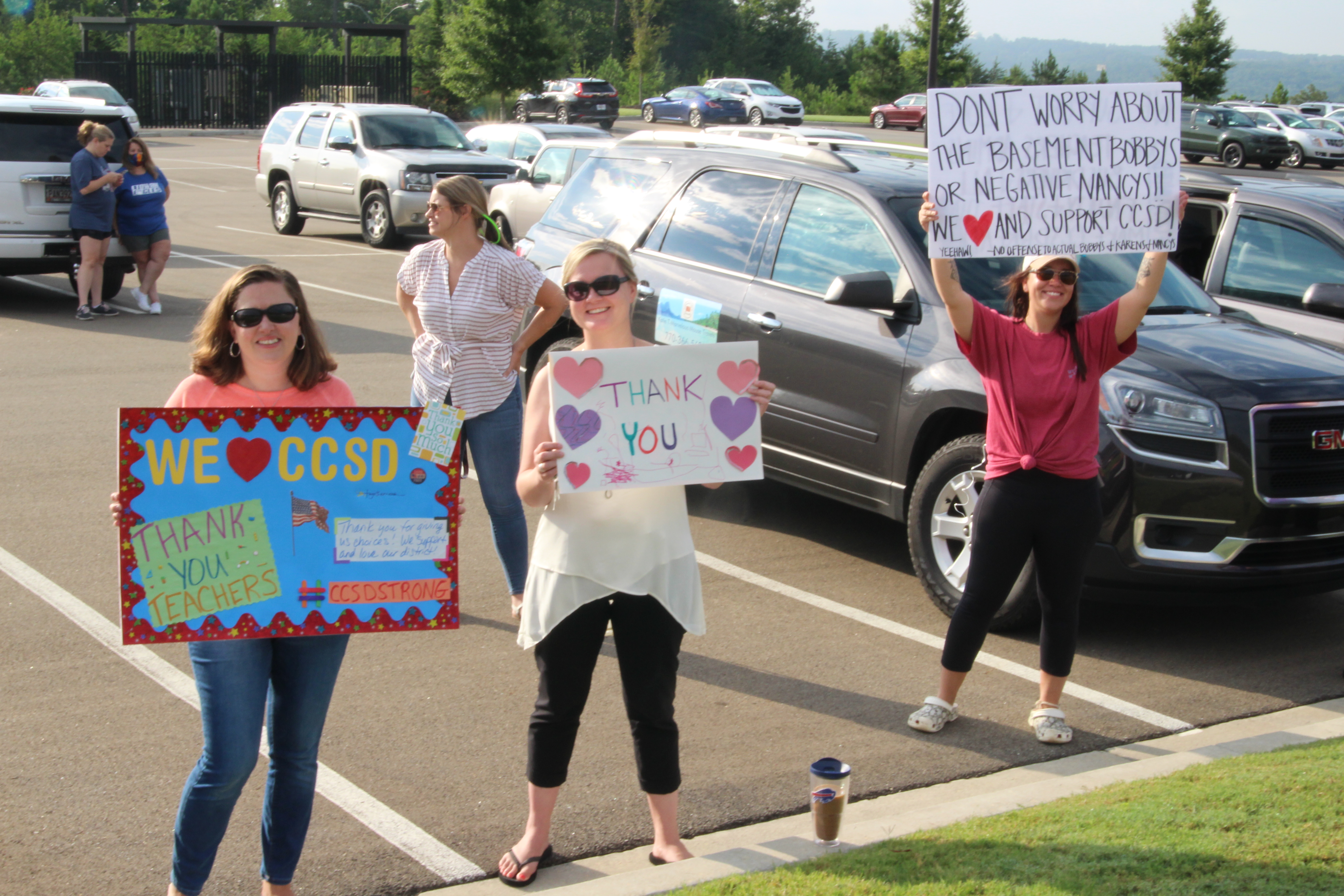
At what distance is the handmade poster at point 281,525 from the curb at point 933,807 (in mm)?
897

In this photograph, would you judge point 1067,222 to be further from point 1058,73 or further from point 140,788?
point 1058,73

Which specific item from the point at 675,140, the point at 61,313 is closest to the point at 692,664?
the point at 675,140

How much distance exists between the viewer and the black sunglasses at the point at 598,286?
140 inches

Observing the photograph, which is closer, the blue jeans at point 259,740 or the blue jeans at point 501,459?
the blue jeans at point 259,740

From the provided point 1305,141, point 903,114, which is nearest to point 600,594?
point 1305,141

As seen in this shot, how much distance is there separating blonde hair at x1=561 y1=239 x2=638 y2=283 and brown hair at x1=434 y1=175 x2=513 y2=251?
1.69 metres

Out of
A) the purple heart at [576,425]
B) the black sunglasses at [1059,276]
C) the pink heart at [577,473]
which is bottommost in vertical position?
the pink heart at [577,473]

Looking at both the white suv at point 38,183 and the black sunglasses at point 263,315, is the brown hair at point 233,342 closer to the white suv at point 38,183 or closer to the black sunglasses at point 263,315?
the black sunglasses at point 263,315

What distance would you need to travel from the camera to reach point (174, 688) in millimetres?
4930

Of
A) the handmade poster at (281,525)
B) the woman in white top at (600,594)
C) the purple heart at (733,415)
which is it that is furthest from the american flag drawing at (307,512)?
the purple heart at (733,415)

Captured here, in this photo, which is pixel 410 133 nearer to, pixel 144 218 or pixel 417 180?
pixel 417 180

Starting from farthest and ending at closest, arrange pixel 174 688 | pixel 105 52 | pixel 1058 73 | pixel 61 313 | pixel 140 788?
1. pixel 1058 73
2. pixel 105 52
3. pixel 61 313
4. pixel 174 688
5. pixel 140 788

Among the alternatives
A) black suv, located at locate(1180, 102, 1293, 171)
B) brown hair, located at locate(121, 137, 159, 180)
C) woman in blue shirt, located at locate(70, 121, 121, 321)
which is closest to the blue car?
black suv, located at locate(1180, 102, 1293, 171)

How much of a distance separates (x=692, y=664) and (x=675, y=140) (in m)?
3.74
